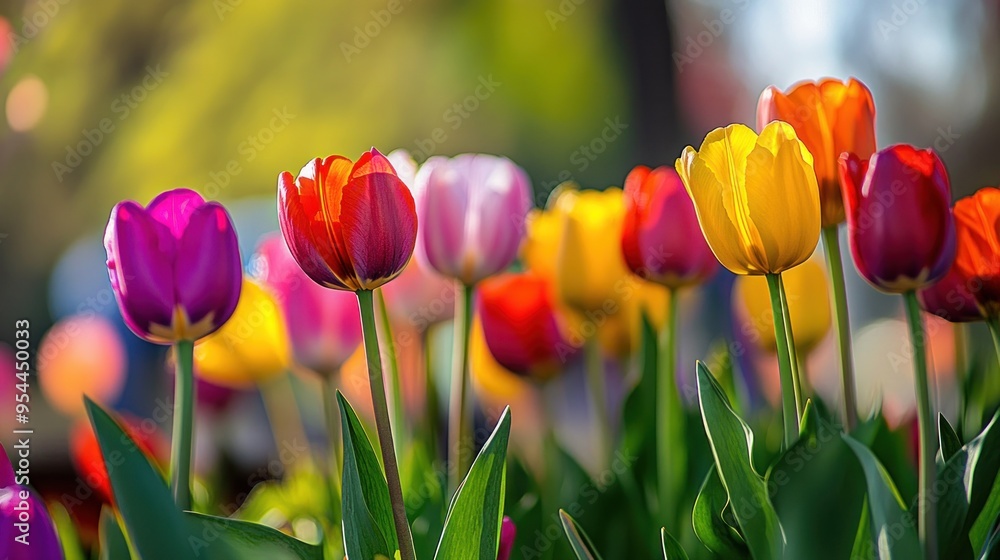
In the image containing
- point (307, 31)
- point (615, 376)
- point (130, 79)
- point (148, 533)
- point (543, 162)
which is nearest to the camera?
point (148, 533)

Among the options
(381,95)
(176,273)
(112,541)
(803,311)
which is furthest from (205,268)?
(381,95)

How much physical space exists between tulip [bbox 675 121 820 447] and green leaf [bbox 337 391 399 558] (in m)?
0.13

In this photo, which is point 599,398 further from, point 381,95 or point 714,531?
point 381,95

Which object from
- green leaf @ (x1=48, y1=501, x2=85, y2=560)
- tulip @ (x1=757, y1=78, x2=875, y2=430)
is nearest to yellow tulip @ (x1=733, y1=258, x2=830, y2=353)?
tulip @ (x1=757, y1=78, x2=875, y2=430)

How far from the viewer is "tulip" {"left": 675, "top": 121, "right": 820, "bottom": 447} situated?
0.28m

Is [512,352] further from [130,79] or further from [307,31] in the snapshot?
[307,31]

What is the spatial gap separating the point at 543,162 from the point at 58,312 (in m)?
1.54

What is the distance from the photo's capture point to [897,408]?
27.0 inches

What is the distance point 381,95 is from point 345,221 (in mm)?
2678

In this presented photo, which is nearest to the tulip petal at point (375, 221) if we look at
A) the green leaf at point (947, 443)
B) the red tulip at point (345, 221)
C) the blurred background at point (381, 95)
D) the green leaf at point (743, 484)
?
the red tulip at point (345, 221)

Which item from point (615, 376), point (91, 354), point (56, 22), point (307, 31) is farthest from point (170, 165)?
point (615, 376)

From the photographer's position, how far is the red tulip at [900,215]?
29cm

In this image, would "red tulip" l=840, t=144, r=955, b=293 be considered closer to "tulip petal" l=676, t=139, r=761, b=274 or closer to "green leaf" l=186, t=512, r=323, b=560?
"tulip petal" l=676, t=139, r=761, b=274

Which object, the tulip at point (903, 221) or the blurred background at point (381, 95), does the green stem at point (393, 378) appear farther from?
the blurred background at point (381, 95)
